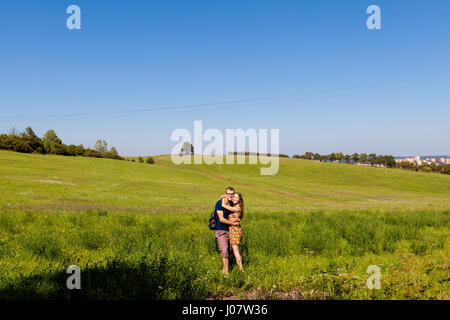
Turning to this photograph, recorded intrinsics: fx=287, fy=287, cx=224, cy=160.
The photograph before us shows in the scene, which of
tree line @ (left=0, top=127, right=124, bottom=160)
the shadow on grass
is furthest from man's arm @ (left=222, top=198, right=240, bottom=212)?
tree line @ (left=0, top=127, right=124, bottom=160)

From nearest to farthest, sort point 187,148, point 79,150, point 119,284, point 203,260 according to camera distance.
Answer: point 119,284, point 203,260, point 79,150, point 187,148

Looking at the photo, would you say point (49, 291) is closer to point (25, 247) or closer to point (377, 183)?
point (25, 247)

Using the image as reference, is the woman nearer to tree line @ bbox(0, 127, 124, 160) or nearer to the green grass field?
the green grass field

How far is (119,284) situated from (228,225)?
290 centimetres

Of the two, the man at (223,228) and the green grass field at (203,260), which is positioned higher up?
the man at (223,228)

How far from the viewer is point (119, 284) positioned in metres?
5.80

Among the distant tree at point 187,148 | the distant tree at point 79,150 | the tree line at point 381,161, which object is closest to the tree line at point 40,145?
the distant tree at point 79,150

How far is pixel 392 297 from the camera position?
5.61 meters

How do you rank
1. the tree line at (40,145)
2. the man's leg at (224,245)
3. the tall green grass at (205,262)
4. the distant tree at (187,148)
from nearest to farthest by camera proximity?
the tall green grass at (205,262)
the man's leg at (224,245)
the tree line at (40,145)
the distant tree at (187,148)

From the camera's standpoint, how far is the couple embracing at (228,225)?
7.33 meters

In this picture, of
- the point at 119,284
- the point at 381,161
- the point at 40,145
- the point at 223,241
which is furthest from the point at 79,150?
the point at 381,161

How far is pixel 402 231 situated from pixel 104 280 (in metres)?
11.5

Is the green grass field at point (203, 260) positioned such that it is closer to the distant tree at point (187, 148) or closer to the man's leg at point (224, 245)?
the man's leg at point (224, 245)

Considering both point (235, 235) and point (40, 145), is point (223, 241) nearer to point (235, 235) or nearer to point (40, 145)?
point (235, 235)
